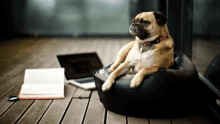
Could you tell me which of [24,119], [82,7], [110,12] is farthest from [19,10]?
[24,119]

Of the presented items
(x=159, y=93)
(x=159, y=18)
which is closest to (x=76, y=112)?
(x=159, y=93)

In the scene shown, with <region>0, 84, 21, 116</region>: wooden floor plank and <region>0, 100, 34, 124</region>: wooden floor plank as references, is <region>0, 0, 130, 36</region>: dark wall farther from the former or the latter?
<region>0, 100, 34, 124</region>: wooden floor plank

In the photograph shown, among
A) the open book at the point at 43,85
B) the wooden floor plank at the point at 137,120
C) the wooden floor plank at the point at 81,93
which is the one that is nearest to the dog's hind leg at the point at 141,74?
the wooden floor plank at the point at 137,120

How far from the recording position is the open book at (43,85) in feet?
6.69

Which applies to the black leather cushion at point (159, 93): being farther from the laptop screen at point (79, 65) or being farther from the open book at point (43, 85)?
the laptop screen at point (79, 65)

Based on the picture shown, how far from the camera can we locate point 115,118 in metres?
1.64

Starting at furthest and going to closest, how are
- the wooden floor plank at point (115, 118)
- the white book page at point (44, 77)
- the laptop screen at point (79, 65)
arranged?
1. the laptop screen at point (79, 65)
2. the white book page at point (44, 77)
3. the wooden floor plank at point (115, 118)

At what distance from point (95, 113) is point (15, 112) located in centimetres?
70

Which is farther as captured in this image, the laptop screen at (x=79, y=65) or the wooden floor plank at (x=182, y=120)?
the laptop screen at (x=79, y=65)

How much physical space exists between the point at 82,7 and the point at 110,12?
892mm

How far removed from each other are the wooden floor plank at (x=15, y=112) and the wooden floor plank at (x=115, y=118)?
76 cm

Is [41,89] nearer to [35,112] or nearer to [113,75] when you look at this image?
[35,112]

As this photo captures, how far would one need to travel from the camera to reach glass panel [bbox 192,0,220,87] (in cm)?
176

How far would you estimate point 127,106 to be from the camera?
157 centimetres
